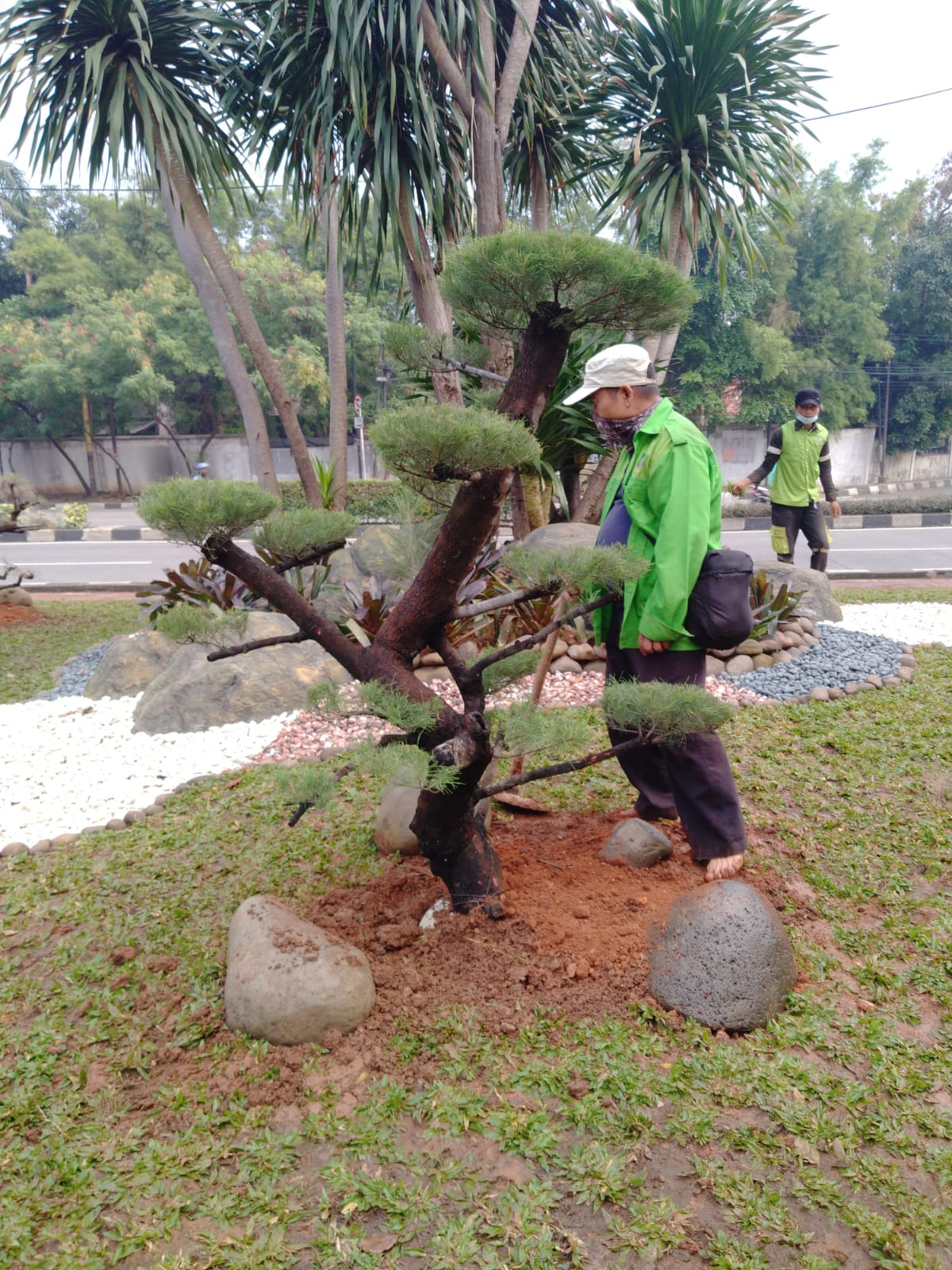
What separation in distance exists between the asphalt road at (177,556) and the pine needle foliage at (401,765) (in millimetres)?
8759

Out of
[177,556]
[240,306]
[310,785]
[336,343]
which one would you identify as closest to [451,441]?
[310,785]

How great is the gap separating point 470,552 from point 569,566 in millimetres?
315

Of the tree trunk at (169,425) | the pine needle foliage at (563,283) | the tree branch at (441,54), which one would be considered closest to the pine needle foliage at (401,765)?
the pine needle foliage at (563,283)

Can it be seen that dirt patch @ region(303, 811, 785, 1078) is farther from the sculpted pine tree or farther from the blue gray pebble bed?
the blue gray pebble bed

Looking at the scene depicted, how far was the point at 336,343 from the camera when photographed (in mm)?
9211

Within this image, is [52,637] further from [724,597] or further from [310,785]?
[724,597]

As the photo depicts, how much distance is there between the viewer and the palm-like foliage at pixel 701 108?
8.12 metres

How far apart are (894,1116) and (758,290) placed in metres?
24.7

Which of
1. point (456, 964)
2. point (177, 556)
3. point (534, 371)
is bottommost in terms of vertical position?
point (456, 964)

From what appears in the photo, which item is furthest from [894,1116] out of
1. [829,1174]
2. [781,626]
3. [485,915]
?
[781,626]

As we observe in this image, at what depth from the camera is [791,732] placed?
4.61 m

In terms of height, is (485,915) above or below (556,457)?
below

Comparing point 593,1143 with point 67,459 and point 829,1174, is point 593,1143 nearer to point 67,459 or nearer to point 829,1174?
point 829,1174

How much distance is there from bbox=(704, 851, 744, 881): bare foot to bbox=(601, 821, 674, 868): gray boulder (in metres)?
0.17
